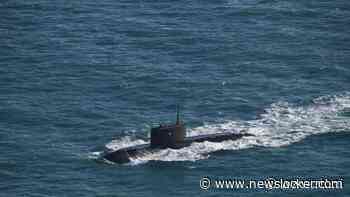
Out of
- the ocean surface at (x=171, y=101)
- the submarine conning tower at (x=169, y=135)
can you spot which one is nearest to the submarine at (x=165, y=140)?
the submarine conning tower at (x=169, y=135)

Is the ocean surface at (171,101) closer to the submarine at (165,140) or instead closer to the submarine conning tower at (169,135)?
the submarine at (165,140)

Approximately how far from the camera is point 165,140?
15350cm

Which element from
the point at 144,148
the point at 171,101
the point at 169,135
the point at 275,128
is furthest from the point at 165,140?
the point at 275,128

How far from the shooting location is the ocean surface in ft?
476

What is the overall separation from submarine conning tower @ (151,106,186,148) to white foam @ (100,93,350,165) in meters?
0.94

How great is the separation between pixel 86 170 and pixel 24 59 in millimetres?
42627

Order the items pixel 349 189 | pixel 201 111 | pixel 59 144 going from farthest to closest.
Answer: pixel 201 111
pixel 59 144
pixel 349 189

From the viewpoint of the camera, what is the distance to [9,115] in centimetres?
16212

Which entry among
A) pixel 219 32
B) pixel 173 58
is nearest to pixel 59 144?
pixel 173 58

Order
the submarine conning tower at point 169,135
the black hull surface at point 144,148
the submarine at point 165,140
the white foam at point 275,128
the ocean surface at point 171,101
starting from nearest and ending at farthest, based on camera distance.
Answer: the ocean surface at point 171,101 < the black hull surface at point 144,148 < the submarine at point 165,140 < the submarine conning tower at point 169,135 < the white foam at point 275,128

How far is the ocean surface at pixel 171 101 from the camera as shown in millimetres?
145125

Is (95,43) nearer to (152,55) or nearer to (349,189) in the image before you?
(152,55)

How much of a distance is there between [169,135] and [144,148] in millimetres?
3827

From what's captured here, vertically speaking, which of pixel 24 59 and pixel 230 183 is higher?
pixel 24 59
